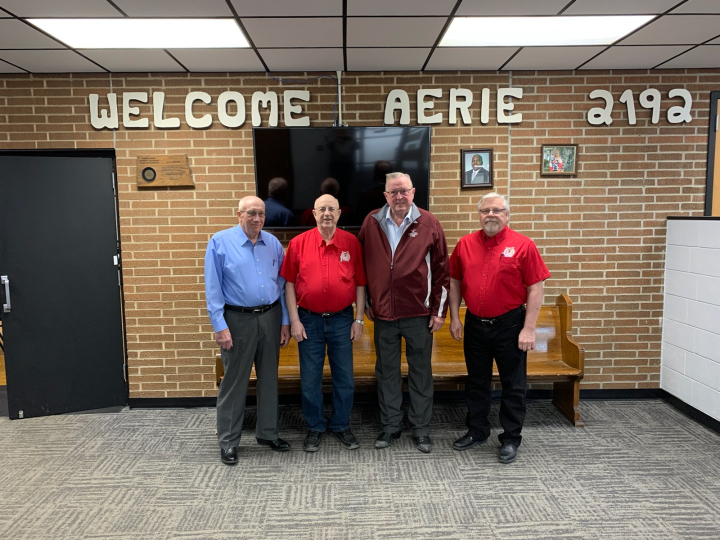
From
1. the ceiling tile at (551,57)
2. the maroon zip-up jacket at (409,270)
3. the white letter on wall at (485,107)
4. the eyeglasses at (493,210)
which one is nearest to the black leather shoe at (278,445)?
the maroon zip-up jacket at (409,270)

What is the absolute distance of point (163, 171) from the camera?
3883mm

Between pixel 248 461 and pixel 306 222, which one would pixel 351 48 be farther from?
pixel 248 461

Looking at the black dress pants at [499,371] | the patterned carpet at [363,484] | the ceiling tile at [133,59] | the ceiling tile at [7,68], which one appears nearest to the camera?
the patterned carpet at [363,484]

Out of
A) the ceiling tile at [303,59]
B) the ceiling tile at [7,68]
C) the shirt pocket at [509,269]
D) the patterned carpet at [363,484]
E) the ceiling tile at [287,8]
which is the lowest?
the patterned carpet at [363,484]

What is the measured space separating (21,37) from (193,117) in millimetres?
1177

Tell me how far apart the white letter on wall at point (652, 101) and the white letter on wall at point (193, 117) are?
11.6ft

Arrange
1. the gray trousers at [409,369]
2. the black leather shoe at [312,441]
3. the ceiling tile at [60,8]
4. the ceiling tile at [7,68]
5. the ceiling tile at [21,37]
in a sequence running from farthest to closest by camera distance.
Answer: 1. the ceiling tile at [7,68]
2. the black leather shoe at [312,441]
3. the gray trousers at [409,369]
4. the ceiling tile at [21,37]
5. the ceiling tile at [60,8]

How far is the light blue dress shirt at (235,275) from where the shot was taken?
115 inches

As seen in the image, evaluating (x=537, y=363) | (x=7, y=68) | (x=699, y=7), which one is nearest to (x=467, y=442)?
(x=537, y=363)

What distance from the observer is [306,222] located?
12.7 ft

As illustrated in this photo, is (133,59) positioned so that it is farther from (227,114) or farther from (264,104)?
(264,104)

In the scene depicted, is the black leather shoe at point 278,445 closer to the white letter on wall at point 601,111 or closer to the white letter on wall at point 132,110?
the white letter on wall at point 132,110

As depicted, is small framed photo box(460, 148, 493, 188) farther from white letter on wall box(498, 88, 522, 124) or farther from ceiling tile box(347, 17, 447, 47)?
ceiling tile box(347, 17, 447, 47)

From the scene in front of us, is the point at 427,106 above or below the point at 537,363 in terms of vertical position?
above
